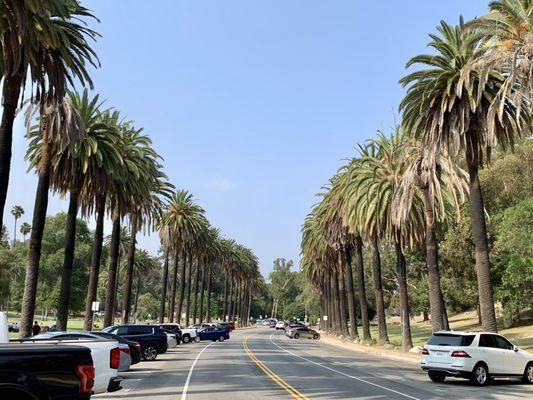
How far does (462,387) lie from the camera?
1759 cm

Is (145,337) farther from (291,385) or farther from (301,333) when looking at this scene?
(301,333)

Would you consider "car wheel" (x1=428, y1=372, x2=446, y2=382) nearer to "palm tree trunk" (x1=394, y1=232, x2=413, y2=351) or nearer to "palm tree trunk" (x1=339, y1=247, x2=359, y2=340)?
"palm tree trunk" (x1=394, y1=232, x2=413, y2=351)

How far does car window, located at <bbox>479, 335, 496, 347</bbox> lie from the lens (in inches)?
723

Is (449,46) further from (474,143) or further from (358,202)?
(358,202)

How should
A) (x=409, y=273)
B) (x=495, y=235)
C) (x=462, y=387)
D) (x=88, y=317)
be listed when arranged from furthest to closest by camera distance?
1. (x=409, y=273)
2. (x=495, y=235)
3. (x=88, y=317)
4. (x=462, y=387)

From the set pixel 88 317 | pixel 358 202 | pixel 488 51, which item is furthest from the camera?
pixel 358 202

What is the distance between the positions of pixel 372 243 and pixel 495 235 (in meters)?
11.4

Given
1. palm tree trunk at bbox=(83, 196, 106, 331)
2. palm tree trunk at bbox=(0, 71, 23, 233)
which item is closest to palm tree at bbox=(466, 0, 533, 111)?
palm tree trunk at bbox=(0, 71, 23, 233)

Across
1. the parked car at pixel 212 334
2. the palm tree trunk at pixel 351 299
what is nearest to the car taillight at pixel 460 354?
the parked car at pixel 212 334

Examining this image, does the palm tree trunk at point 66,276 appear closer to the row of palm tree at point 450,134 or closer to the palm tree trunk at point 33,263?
the palm tree trunk at point 33,263

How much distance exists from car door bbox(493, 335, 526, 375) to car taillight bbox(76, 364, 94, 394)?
15849mm

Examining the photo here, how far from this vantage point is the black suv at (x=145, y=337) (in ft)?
89.0

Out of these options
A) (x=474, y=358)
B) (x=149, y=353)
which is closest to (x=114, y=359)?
(x=474, y=358)

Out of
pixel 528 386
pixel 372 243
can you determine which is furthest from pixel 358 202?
pixel 528 386
